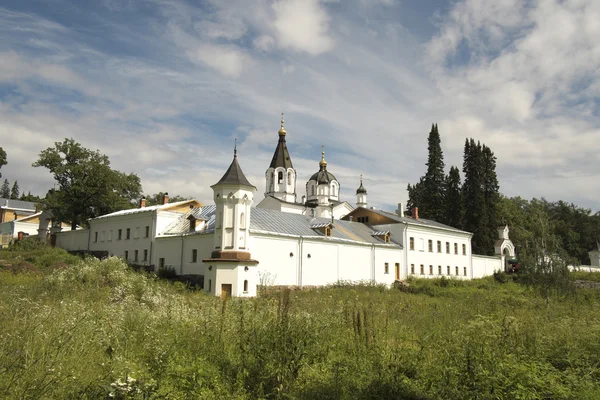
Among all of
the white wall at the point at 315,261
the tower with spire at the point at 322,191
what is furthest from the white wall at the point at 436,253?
the tower with spire at the point at 322,191

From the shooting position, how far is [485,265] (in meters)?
49.1

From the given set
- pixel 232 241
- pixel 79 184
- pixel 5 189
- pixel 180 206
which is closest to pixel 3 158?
pixel 79 184

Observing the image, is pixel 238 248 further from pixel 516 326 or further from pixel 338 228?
pixel 516 326

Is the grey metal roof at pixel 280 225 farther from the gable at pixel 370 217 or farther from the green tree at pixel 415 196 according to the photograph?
the green tree at pixel 415 196

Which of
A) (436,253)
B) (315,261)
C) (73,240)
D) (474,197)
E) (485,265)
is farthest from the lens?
(474,197)

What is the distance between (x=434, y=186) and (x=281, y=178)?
1862cm

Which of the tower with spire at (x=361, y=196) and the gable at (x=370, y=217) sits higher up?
the tower with spire at (x=361, y=196)

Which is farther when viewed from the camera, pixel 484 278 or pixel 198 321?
pixel 484 278

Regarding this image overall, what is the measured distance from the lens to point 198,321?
1039cm

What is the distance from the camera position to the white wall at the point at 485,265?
48.1 meters

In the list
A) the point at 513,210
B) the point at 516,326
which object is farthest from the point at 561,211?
the point at 516,326

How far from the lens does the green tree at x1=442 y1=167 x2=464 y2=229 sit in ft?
177

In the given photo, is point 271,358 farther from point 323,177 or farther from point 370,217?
point 323,177

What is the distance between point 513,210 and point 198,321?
7328 centimetres
